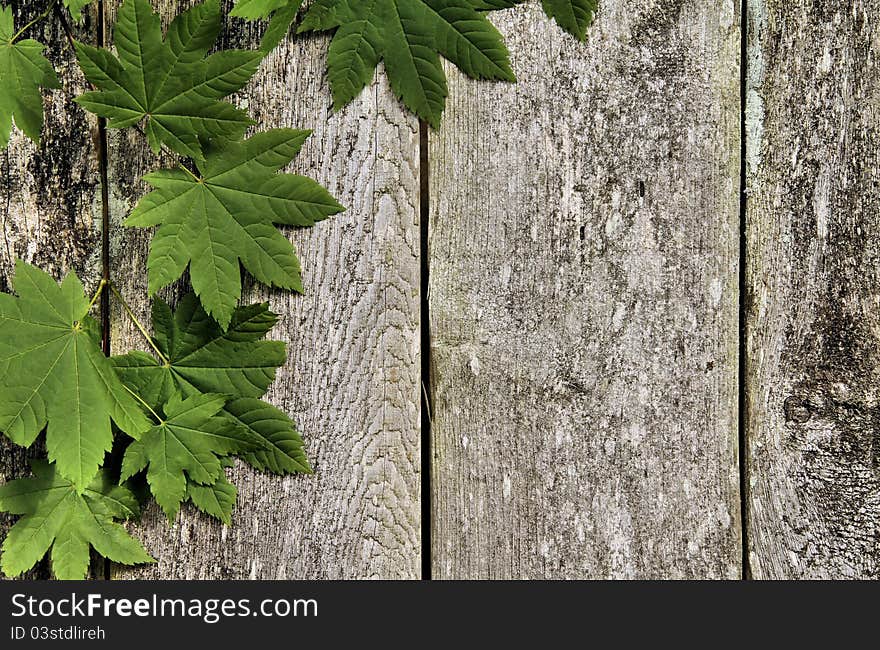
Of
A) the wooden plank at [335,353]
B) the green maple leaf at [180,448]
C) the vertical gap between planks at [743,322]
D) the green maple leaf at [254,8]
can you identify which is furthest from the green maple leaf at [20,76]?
the vertical gap between planks at [743,322]

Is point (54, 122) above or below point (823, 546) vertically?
above

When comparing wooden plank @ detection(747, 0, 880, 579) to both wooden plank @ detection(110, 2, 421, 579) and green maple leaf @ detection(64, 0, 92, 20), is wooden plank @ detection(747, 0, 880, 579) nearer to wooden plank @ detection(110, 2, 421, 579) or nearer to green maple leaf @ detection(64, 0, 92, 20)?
wooden plank @ detection(110, 2, 421, 579)

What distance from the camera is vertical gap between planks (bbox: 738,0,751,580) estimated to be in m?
0.89

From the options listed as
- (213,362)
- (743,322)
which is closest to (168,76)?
(213,362)

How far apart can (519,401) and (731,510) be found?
11.9 inches

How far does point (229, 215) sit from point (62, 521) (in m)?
0.43

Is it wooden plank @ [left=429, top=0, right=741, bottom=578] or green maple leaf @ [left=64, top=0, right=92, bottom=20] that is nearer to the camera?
green maple leaf @ [left=64, top=0, right=92, bottom=20]

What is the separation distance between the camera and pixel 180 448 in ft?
2.84

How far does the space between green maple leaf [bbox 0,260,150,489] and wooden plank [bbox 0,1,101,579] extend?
0.09 metres

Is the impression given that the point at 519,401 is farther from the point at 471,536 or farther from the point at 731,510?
the point at 731,510

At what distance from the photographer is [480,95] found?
90 centimetres

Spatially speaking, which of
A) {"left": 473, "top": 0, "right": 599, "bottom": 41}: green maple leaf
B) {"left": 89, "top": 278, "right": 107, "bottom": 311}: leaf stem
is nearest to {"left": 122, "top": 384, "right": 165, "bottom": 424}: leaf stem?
{"left": 89, "top": 278, "right": 107, "bottom": 311}: leaf stem

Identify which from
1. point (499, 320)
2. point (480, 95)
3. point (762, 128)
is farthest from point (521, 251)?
point (762, 128)

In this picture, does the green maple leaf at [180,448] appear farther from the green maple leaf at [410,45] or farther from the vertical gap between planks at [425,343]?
the green maple leaf at [410,45]
